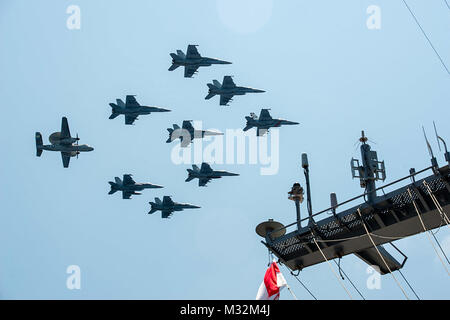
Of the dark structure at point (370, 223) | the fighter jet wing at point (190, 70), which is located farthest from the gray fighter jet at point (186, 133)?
the dark structure at point (370, 223)

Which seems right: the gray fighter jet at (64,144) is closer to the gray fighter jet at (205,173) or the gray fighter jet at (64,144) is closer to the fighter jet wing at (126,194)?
the fighter jet wing at (126,194)

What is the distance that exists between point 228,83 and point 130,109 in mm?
11255

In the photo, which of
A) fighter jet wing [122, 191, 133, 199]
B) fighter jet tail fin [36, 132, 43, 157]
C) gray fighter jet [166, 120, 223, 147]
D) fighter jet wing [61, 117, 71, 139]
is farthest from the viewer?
fighter jet wing [122, 191, 133, 199]

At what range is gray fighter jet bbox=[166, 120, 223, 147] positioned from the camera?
74688mm

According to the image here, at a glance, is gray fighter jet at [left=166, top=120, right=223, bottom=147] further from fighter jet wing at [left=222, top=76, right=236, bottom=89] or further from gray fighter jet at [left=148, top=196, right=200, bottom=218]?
gray fighter jet at [left=148, top=196, right=200, bottom=218]

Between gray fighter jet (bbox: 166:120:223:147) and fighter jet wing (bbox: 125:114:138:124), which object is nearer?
fighter jet wing (bbox: 125:114:138:124)

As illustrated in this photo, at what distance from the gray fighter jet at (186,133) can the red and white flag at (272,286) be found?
164 ft

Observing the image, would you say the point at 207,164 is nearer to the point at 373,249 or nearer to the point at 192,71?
the point at 192,71

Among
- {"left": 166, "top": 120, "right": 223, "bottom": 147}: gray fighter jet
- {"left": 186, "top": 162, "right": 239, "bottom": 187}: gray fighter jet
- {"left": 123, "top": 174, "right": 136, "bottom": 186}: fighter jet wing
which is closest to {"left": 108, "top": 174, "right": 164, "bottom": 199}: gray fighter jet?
{"left": 123, "top": 174, "right": 136, "bottom": 186}: fighter jet wing

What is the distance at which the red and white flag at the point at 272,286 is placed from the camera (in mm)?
24609

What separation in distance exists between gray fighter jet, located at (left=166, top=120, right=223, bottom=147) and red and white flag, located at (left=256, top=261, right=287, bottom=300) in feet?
164

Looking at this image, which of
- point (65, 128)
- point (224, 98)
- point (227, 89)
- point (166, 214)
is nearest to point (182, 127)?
point (224, 98)

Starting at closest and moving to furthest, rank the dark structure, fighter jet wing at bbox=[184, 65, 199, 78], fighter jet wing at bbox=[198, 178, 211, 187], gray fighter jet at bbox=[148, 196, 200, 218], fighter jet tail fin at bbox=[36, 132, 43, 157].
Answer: the dark structure
fighter jet wing at bbox=[184, 65, 199, 78]
fighter jet tail fin at bbox=[36, 132, 43, 157]
fighter jet wing at bbox=[198, 178, 211, 187]
gray fighter jet at bbox=[148, 196, 200, 218]
